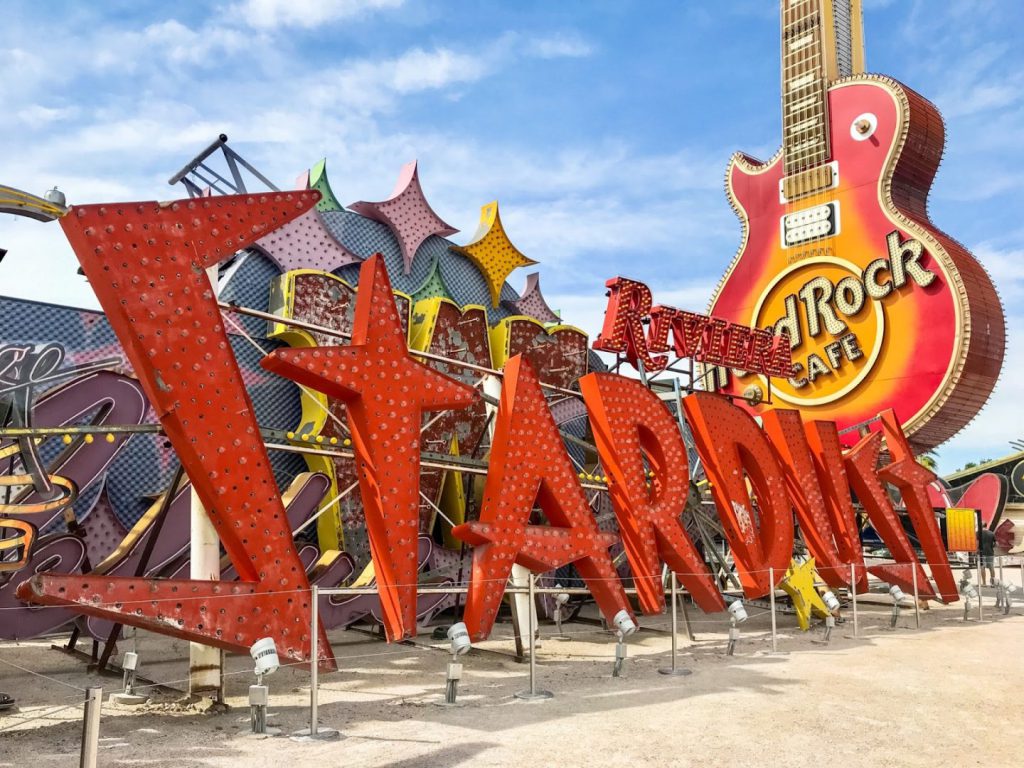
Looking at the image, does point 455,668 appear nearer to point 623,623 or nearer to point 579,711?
point 579,711

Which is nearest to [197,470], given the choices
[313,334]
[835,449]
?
[313,334]

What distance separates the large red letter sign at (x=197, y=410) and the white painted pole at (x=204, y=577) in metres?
0.85

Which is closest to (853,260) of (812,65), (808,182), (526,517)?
(808,182)

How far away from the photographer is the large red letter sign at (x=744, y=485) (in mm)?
15430

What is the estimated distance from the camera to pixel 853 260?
27453mm

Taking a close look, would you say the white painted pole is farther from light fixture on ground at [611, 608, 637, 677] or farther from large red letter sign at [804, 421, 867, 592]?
large red letter sign at [804, 421, 867, 592]

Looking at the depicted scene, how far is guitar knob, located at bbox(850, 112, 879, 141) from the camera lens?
27.3m

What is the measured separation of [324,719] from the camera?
9.49 meters

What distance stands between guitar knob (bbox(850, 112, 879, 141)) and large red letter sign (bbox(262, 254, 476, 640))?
843 inches

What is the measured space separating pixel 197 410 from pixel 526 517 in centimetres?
457

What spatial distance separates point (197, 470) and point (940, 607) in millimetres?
19696

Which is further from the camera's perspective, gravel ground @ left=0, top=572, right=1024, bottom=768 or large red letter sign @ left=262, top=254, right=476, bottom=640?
large red letter sign @ left=262, top=254, right=476, bottom=640

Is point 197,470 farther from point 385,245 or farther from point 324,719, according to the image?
point 385,245

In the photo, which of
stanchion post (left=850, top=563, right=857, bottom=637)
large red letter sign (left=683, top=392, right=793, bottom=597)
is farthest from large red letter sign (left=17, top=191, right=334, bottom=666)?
stanchion post (left=850, top=563, right=857, bottom=637)
